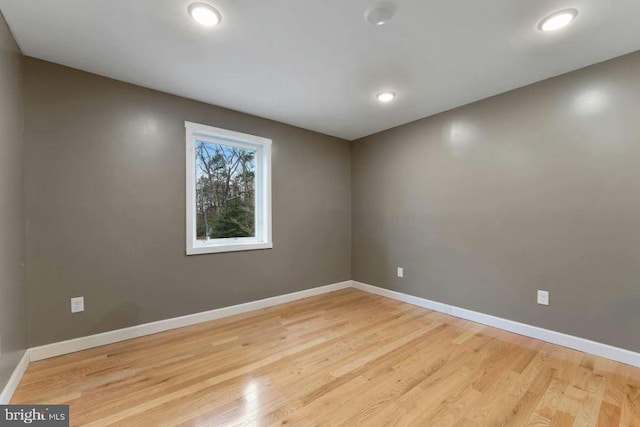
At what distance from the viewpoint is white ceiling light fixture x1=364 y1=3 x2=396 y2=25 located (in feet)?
5.31

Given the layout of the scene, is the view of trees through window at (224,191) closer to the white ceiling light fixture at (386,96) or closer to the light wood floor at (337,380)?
the light wood floor at (337,380)

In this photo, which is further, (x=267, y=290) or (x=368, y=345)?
(x=267, y=290)

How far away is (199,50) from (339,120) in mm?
1813

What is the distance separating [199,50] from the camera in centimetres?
204

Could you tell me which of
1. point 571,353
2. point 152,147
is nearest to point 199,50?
point 152,147

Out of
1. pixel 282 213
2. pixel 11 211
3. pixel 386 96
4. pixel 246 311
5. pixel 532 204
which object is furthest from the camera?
pixel 282 213

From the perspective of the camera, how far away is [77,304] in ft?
7.43

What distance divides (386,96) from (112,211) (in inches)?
109

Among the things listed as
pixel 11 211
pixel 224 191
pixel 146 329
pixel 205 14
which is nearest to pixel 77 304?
pixel 146 329

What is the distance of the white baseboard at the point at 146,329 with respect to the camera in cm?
215

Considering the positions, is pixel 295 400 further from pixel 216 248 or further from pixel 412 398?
pixel 216 248

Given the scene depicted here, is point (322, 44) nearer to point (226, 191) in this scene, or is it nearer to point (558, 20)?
point (558, 20)

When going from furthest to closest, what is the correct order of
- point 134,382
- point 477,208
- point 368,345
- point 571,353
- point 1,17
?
point 477,208 < point 368,345 < point 571,353 < point 134,382 < point 1,17

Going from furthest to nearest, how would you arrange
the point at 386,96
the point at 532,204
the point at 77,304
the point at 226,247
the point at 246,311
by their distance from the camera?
the point at 246,311 → the point at 226,247 → the point at 386,96 → the point at 532,204 → the point at 77,304
